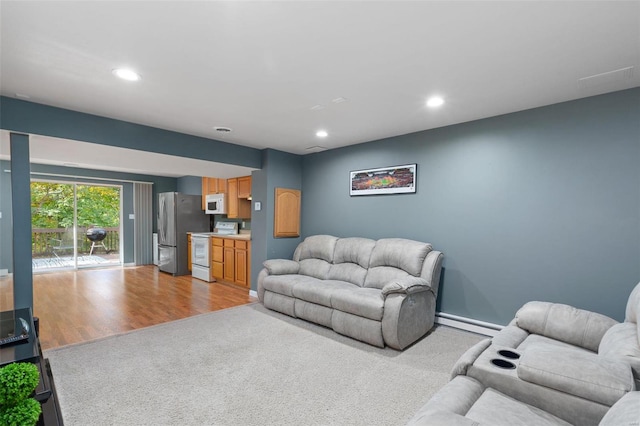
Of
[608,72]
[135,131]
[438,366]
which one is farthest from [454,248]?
[135,131]

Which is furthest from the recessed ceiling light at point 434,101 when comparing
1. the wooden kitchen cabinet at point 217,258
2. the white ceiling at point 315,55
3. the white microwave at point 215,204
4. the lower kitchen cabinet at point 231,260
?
the white microwave at point 215,204

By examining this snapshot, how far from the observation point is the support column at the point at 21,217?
280 centimetres

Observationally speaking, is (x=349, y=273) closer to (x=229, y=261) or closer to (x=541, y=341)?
(x=541, y=341)

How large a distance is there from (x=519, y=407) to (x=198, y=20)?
2520 mm

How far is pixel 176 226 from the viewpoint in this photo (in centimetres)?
649

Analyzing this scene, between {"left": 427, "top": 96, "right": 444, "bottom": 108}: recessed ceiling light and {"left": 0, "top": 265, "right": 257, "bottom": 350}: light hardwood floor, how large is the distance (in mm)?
3664

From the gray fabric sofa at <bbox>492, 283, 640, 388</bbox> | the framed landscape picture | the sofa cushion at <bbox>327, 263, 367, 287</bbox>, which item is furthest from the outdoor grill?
the gray fabric sofa at <bbox>492, 283, 640, 388</bbox>

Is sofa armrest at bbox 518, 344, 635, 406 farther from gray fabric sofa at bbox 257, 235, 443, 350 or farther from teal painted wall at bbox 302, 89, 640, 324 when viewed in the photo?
Result: teal painted wall at bbox 302, 89, 640, 324

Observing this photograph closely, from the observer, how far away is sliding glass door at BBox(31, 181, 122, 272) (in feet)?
21.5

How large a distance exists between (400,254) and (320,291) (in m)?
1.05

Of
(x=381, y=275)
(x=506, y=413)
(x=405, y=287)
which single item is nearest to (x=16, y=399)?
(x=506, y=413)

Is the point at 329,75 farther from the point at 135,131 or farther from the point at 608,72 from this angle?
the point at 135,131

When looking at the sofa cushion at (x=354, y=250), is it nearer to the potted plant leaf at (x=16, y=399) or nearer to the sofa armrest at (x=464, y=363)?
the sofa armrest at (x=464, y=363)

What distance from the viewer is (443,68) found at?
2.20 m
